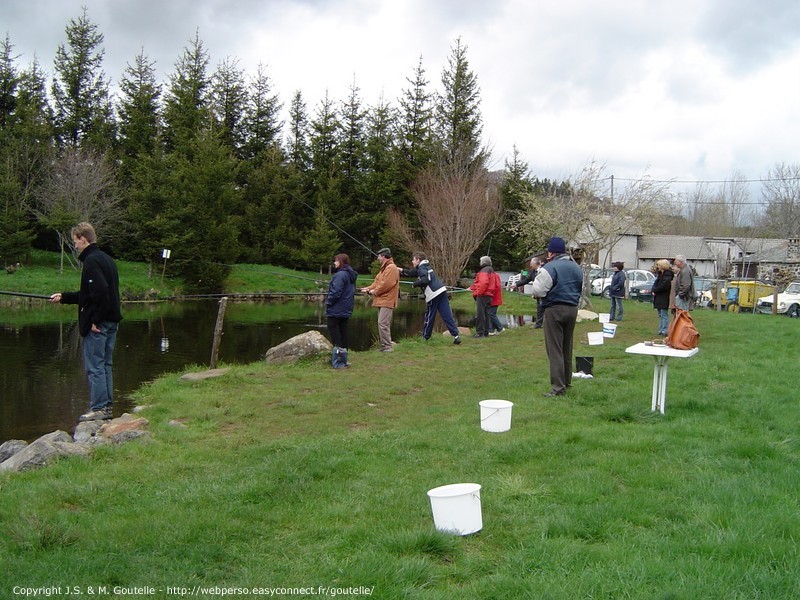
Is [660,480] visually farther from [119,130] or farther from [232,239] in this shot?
[119,130]

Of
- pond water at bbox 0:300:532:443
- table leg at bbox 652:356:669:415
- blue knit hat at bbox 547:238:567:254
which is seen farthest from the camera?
pond water at bbox 0:300:532:443

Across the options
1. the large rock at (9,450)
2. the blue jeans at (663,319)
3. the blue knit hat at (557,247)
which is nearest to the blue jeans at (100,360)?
the large rock at (9,450)

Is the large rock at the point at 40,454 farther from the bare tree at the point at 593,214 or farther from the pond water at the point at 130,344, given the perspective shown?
the bare tree at the point at 593,214

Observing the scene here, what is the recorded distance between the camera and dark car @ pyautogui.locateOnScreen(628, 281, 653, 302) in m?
29.4

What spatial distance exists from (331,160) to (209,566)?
133ft

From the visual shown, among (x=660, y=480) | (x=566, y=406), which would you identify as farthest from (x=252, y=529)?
→ (x=566, y=406)

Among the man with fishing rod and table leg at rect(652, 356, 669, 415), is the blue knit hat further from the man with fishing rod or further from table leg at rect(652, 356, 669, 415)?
the man with fishing rod

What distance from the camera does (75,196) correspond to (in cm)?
2992

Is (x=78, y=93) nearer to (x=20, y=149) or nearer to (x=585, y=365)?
(x=20, y=149)

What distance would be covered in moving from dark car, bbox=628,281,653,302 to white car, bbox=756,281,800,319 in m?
4.60

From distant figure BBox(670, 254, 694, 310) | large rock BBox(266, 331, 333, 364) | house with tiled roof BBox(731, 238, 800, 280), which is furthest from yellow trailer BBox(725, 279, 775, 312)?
large rock BBox(266, 331, 333, 364)

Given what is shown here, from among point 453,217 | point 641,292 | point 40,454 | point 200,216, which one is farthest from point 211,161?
point 40,454

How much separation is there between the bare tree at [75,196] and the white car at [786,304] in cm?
2768

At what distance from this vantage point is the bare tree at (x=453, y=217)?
3491cm
